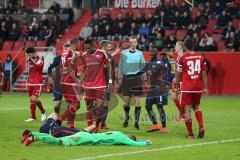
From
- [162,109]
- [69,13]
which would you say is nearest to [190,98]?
[162,109]

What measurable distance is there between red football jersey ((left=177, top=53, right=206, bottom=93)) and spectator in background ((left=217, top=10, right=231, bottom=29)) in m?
19.4

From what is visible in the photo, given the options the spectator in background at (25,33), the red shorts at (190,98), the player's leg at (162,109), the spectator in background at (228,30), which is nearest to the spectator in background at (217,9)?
the spectator in background at (228,30)

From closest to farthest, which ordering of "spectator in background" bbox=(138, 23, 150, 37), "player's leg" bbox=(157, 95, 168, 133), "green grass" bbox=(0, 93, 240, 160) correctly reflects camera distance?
"green grass" bbox=(0, 93, 240, 160) < "player's leg" bbox=(157, 95, 168, 133) < "spectator in background" bbox=(138, 23, 150, 37)

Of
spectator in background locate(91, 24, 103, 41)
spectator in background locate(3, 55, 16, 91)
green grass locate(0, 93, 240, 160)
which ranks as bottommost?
spectator in background locate(3, 55, 16, 91)

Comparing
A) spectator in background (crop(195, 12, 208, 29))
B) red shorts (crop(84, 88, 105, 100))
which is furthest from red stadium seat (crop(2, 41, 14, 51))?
red shorts (crop(84, 88, 105, 100))

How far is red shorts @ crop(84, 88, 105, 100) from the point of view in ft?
53.1

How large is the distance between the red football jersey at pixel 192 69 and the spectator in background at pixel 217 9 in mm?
20420

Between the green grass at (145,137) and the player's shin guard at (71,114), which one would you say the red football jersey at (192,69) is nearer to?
the green grass at (145,137)

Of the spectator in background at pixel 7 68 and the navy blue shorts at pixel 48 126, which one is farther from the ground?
the navy blue shorts at pixel 48 126

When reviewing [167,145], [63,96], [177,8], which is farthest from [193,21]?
[167,145]

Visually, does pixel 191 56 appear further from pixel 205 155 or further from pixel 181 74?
pixel 205 155

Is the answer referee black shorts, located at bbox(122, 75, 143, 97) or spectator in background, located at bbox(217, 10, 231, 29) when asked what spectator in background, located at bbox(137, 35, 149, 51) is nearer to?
spectator in background, located at bbox(217, 10, 231, 29)

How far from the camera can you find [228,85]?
33.1 metres

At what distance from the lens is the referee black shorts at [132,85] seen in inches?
697
